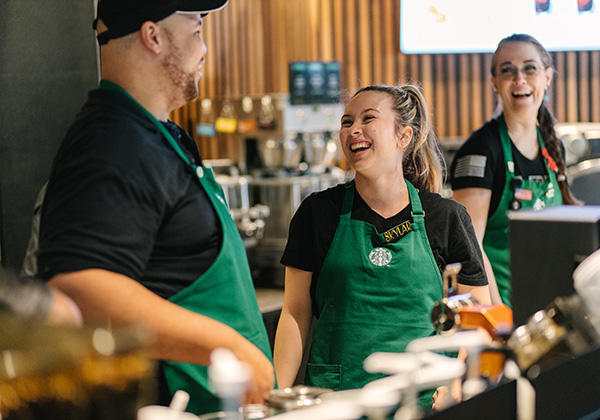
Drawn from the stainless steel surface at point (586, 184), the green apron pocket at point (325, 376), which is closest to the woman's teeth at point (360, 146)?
the green apron pocket at point (325, 376)

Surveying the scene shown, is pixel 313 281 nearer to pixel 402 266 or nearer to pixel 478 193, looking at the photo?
pixel 402 266

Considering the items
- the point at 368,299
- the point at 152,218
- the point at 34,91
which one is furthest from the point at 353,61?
the point at 152,218

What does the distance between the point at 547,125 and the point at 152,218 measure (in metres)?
2.24

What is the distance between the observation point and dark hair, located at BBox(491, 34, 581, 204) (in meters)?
2.98

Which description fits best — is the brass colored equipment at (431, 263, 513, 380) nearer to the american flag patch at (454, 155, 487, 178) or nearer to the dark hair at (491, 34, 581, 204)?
the american flag patch at (454, 155, 487, 178)

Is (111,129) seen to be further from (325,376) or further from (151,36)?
(325,376)

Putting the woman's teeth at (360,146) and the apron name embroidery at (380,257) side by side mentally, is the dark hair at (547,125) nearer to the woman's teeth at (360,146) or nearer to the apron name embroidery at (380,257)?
the woman's teeth at (360,146)

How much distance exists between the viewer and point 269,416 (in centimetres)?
117

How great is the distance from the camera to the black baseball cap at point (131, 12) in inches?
56.6

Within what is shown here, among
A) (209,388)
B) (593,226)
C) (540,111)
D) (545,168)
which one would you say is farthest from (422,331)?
(540,111)

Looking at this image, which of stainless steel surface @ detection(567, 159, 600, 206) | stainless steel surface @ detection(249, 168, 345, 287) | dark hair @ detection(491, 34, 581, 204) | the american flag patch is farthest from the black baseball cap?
A: stainless steel surface @ detection(249, 168, 345, 287)

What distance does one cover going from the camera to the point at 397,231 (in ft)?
6.91

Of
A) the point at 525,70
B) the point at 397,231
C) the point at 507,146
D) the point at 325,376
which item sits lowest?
the point at 325,376

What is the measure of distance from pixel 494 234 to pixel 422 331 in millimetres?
975
